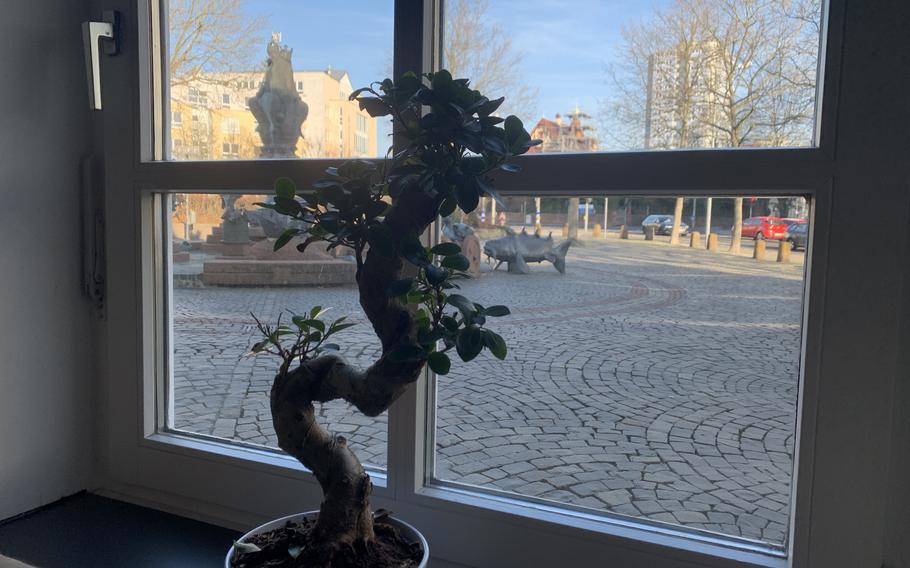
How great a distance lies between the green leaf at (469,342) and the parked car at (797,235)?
551mm

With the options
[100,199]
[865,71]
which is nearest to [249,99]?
[100,199]

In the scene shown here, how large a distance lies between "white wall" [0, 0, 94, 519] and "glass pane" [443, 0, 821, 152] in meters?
0.90

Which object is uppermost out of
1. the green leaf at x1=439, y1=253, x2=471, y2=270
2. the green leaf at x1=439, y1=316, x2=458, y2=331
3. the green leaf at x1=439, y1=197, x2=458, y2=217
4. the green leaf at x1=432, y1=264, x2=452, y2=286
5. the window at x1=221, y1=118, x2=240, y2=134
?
the window at x1=221, y1=118, x2=240, y2=134

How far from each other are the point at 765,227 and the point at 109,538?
141 centimetres

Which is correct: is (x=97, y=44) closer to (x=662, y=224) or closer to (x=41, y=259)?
Answer: (x=41, y=259)

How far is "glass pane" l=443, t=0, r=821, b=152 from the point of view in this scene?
41.7 inches

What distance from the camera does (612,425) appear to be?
123cm

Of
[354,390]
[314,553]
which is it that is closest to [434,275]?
[354,390]

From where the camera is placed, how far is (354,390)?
0.95 m

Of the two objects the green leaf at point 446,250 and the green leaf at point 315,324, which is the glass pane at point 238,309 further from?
the green leaf at point 446,250

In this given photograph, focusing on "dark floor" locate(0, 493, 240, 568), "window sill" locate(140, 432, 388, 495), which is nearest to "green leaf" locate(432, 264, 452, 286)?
"window sill" locate(140, 432, 388, 495)

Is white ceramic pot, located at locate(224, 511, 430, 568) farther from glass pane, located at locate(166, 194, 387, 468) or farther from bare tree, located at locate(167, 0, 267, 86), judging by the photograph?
bare tree, located at locate(167, 0, 267, 86)

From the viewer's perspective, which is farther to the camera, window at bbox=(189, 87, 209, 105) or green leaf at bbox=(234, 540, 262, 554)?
window at bbox=(189, 87, 209, 105)

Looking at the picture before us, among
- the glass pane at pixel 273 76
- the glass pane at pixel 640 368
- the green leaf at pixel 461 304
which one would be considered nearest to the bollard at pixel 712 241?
the glass pane at pixel 640 368
